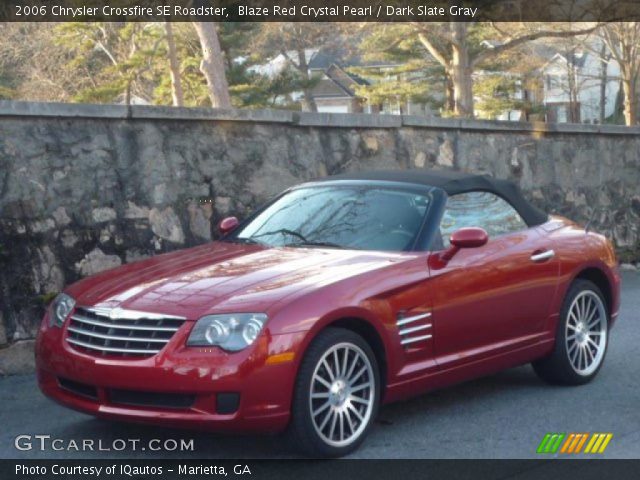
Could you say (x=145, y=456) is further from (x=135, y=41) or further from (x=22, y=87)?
(x=22, y=87)

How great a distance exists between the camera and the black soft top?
23.3ft

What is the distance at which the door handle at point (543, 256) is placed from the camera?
714 cm

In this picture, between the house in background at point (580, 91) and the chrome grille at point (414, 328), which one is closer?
the chrome grille at point (414, 328)

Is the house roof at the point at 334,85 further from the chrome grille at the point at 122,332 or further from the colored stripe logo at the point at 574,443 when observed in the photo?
the chrome grille at the point at 122,332

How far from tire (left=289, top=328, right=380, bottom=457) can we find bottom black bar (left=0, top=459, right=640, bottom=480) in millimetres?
137

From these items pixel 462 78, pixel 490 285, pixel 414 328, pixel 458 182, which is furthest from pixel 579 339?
pixel 462 78

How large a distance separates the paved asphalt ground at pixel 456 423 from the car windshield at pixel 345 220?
111 cm

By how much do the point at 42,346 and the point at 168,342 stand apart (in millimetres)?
960

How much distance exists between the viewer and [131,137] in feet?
31.4

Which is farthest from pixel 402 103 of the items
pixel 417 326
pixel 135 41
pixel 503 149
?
pixel 417 326

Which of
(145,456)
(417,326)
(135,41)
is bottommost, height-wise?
(145,456)

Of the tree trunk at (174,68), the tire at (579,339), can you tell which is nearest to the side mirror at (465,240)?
the tire at (579,339)

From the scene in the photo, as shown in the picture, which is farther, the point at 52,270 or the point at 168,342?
the point at 52,270

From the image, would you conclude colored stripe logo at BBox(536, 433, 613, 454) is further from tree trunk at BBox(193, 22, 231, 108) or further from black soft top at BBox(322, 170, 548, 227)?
tree trunk at BBox(193, 22, 231, 108)
